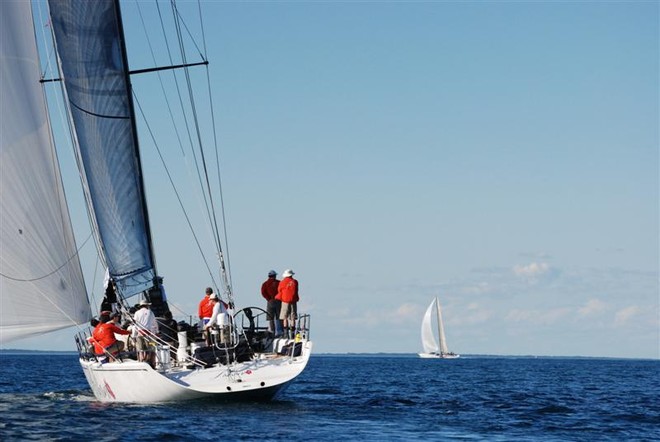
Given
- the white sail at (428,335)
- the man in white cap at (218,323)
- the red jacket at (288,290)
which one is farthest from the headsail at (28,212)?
the white sail at (428,335)

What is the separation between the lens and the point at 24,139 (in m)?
26.2

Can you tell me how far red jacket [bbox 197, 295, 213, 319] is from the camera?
27672mm

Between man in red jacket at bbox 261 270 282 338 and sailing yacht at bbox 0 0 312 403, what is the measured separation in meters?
0.42

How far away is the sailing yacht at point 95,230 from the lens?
24.9 metres

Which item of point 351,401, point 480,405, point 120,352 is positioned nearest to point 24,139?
point 120,352

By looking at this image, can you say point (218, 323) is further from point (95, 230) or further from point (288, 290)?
point (95, 230)

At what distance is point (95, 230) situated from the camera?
28703 millimetres

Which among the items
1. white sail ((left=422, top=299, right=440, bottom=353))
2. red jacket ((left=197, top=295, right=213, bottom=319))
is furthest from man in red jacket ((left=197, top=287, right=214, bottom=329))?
white sail ((left=422, top=299, right=440, bottom=353))

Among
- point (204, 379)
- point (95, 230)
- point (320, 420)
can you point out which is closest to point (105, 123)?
point (95, 230)

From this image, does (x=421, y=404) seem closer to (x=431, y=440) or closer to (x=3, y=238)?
(x=431, y=440)

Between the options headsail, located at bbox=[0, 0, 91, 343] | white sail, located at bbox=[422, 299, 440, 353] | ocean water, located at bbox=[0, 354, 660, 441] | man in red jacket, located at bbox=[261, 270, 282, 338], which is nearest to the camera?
ocean water, located at bbox=[0, 354, 660, 441]

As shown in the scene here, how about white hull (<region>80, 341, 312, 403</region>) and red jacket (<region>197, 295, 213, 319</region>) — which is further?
red jacket (<region>197, 295, 213, 319</region>)

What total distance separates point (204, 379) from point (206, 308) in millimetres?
3411

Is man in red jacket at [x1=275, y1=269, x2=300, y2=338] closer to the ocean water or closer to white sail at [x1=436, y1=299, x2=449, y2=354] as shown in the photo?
the ocean water
